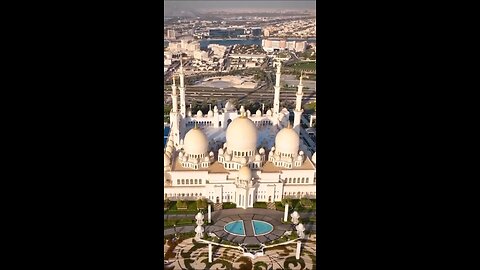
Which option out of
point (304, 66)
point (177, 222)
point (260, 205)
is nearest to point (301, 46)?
point (304, 66)

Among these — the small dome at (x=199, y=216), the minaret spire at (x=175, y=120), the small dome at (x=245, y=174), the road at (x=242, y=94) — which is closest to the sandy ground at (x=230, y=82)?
the road at (x=242, y=94)

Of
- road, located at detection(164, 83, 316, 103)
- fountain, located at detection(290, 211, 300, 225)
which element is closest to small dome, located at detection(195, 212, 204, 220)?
fountain, located at detection(290, 211, 300, 225)

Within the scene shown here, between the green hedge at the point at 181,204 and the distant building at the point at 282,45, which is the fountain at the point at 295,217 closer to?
the green hedge at the point at 181,204

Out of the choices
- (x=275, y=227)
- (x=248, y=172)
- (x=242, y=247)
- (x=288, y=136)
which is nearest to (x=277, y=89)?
(x=288, y=136)

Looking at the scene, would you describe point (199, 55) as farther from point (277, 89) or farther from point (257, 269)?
point (257, 269)

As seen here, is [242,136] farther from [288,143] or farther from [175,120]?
[175,120]

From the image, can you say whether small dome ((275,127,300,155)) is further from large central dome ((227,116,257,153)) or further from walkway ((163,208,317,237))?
walkway ((163,208,317,237))
